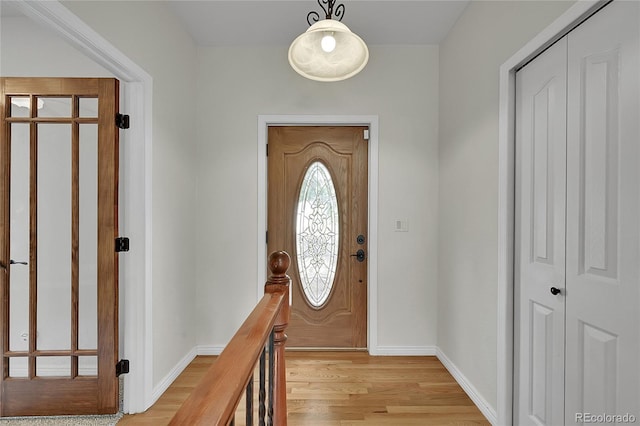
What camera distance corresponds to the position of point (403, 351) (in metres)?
3.35

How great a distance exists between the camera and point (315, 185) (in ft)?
11.4

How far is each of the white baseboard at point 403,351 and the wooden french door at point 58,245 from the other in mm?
2072

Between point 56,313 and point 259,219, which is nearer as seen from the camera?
point 56,313

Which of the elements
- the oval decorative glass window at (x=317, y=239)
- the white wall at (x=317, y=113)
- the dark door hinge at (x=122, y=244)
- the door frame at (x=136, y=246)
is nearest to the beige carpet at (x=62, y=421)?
the door frame at (x=136, y=246)

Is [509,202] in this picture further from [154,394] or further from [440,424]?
[154,394]

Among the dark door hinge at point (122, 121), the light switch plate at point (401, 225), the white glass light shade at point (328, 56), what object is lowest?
the light switch plate at point (401, 225)

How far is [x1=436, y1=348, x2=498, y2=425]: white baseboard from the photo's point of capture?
2.28 metres

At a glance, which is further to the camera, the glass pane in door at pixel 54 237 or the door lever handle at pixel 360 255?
the door lever handle at pixel 360 255

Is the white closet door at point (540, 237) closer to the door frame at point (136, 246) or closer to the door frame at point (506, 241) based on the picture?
the door frame at point (506, 241)

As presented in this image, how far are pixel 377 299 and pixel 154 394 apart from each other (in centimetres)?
189

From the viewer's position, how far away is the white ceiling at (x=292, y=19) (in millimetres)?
2715

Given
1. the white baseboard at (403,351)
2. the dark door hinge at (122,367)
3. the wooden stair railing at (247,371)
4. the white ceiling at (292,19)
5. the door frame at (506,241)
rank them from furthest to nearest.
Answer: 1. the white baseboard at (403,351)
2. the white ceiling at (292,19)
3. the dark door hinge at (122,367)
4. the door frame at (506,241)
5. the wooden stair railing at (247,371)

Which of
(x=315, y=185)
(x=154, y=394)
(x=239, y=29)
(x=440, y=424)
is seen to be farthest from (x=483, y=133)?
(x=154, y=394)

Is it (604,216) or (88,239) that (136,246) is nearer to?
(88,239)
